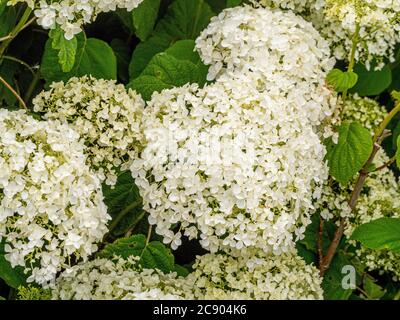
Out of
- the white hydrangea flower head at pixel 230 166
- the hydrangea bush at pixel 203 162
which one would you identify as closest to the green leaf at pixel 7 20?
the hydrangea bush at pixel 203 162

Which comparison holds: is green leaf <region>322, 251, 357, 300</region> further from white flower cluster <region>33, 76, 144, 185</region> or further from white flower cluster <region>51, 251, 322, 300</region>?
white flower cluster <region>33, 76, 144, 185</region>

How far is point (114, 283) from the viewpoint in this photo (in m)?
1.92

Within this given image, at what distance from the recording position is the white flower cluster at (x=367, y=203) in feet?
7.85

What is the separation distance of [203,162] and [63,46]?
0.47 meters

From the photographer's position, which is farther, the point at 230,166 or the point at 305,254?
the point at 305,254

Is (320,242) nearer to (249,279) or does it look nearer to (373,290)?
(373,290)

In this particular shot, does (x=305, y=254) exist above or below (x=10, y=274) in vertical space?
below

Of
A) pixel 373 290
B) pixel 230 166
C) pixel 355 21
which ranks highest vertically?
pixel 355 21

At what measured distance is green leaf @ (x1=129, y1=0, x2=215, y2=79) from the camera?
2647 mm

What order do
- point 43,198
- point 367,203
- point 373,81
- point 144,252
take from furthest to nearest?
point 373,81 → point 367,203 → point 144,252 → point 43,198

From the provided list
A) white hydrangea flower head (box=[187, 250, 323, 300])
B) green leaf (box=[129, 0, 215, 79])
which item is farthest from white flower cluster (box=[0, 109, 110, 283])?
green leaf (box=[129, 0, 215, 79])

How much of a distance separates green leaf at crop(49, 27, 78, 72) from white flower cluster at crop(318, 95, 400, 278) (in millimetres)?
844

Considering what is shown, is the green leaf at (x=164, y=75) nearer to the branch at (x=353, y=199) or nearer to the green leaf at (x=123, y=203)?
the green leaf at (x=123, y=203)

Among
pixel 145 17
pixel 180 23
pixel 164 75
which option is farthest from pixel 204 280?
pixel 180 23
